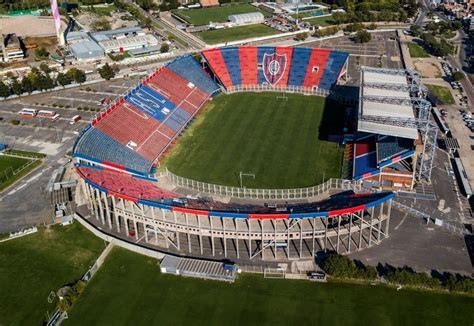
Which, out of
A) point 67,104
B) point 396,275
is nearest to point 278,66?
point 67,104

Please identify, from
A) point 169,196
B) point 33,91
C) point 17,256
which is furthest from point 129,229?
point 33,91

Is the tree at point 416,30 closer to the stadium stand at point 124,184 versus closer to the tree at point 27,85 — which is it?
the tree at point 27,85

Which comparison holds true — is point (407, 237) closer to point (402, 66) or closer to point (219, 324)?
point (219, 324)

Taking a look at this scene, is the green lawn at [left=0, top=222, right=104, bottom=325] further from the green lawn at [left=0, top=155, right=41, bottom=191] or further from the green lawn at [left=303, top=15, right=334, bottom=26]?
the green lawn at [left=303, top=15, right=334, bottom=26]

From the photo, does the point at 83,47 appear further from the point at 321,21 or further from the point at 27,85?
the point at 321,21

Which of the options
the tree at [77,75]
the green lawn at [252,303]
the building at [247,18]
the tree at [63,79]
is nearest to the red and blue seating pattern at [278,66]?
the tree at [77,75]

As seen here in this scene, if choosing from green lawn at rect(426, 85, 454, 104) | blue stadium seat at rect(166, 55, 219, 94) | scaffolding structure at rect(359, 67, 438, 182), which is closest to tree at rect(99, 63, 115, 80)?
blue stadium seat at rect(166, 55, 219, 94)
